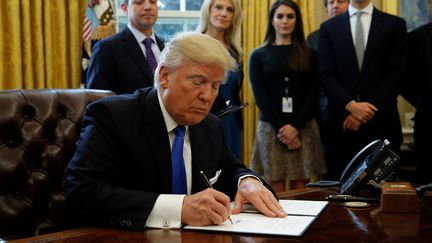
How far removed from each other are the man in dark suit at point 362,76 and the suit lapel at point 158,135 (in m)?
2.02

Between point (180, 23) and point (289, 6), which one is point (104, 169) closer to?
point (289, 6)

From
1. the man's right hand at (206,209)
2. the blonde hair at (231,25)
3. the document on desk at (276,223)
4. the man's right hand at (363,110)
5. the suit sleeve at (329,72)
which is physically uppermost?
the blonde hair at (231,25)

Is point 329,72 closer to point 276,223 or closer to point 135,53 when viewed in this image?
point 135,53

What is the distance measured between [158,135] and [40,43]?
273cm

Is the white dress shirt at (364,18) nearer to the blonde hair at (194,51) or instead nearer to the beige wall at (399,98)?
the beige wall at (399,98)

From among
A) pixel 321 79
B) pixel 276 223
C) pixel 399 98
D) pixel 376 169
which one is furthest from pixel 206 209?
pixel 399 98

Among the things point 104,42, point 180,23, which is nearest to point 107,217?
point 104,42

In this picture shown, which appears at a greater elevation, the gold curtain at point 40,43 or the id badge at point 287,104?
the gold curtain at point 40,43

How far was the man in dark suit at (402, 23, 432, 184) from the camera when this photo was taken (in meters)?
3.66

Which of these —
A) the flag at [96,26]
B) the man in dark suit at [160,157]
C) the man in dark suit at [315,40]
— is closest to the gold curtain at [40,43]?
the flag at [96,26]

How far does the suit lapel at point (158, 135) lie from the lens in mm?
1800

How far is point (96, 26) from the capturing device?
14.2 feet

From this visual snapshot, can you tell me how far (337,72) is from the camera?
378 cm

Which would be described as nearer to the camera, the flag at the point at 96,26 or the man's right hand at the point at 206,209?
the man's right hand at the point at 206,209
